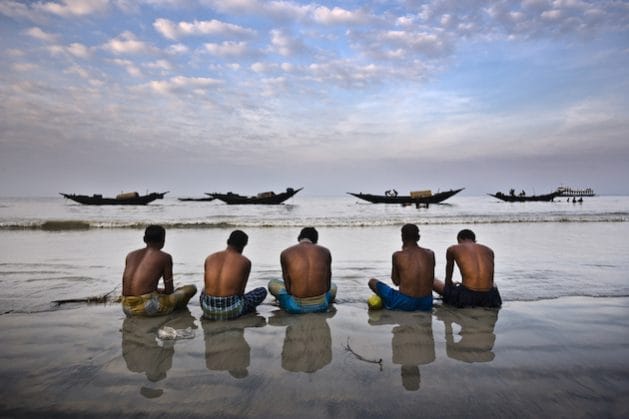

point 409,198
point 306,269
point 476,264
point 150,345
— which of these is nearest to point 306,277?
point 306,269

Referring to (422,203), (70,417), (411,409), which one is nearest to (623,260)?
(411,409)

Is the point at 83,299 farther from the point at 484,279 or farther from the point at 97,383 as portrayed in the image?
the point at 484,279

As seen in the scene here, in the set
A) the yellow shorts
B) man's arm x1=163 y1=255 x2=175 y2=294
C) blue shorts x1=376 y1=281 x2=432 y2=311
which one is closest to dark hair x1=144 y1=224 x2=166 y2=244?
man's arm x1=163 y1=255 x2=175 y2=294

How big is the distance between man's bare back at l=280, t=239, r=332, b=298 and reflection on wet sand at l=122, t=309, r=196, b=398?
1295 mm

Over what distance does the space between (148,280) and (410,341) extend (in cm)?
322

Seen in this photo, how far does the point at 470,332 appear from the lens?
4.07 metres

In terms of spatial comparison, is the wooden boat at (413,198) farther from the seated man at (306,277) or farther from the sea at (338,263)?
the seated man at (306,277)

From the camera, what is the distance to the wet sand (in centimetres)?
249

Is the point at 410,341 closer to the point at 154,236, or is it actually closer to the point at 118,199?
the point at 154,236

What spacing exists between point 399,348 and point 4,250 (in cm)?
1202

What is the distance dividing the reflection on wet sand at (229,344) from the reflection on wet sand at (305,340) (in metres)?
0.32

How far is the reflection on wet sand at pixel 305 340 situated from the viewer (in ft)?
10.6

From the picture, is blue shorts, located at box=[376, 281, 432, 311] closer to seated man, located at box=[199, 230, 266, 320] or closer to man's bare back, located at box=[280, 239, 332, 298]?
man's bare back, located at box=[280, 239, 332, 298]

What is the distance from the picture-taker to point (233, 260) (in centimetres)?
463
